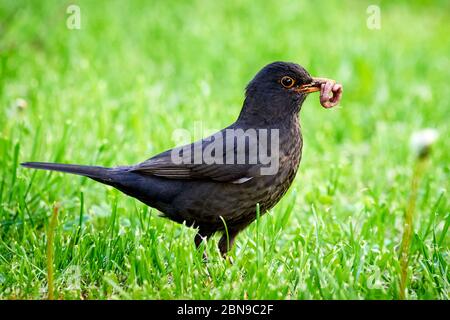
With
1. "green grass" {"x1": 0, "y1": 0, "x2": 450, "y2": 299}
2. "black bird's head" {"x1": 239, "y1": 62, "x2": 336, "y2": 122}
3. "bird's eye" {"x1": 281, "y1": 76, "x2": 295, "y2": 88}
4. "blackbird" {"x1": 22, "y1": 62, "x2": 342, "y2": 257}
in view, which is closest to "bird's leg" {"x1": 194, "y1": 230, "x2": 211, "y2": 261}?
"blackbird" {"x1": 22, "y1": 62, "x2": 342, "y2": 257}

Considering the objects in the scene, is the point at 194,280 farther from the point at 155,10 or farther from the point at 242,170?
the point at 155,10

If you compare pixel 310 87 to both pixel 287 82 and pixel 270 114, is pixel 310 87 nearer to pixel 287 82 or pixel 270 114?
pixel 287 82

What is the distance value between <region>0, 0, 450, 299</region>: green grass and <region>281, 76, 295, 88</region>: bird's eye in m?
0.77

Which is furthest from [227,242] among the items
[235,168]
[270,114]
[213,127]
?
[213,127]

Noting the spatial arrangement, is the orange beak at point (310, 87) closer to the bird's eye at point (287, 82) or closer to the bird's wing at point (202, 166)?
the bird's eye at point (287, 82)

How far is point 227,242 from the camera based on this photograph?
409 centimetres

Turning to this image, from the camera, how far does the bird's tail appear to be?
3982 millimetres

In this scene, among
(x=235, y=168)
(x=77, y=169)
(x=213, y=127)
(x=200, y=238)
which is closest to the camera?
(x=235, y=168)

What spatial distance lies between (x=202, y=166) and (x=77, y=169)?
73cm

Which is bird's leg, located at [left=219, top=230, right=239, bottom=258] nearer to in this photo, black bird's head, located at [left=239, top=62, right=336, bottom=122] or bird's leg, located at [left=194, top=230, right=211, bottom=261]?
bird's leg, located at [left=194, top=230, right=211, bottom=261]

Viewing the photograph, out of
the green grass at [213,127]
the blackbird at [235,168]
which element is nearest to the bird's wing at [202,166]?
the blackbird at [235,168]

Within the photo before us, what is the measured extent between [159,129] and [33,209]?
167cm

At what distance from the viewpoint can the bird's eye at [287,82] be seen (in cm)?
421

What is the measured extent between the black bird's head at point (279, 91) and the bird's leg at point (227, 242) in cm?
70
